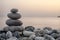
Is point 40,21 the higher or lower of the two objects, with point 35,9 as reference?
lower

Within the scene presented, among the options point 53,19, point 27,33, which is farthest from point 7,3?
point 27,33

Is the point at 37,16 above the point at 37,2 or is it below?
below

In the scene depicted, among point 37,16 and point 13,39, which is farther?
point 37,16

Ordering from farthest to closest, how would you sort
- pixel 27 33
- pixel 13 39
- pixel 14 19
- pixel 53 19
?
pixel 53 19, pixel 14 19, pixel 27 33, pixel 13 39

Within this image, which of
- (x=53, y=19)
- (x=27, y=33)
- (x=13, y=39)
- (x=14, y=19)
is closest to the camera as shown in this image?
(x=13, y=39)

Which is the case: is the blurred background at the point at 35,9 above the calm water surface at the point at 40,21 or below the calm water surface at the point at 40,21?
above

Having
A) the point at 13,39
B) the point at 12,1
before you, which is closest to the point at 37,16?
the point at 12,1

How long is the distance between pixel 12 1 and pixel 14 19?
53 cm

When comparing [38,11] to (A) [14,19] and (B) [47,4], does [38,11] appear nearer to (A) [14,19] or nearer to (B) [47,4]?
(B) [47,4]

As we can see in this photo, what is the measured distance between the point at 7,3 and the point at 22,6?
7.0 inches

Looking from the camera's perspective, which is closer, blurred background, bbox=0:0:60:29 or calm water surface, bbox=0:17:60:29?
calm water surface, bbox=0:17:60:29

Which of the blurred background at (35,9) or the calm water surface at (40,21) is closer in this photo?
the calm water surface at (40,21)

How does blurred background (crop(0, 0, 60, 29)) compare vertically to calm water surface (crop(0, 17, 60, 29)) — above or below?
above

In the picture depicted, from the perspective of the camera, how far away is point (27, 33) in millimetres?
863
